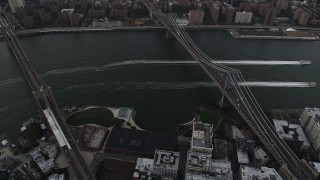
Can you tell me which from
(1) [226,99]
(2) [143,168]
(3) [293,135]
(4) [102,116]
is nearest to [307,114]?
(3) [293,135]

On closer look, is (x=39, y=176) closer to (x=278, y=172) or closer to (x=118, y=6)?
(x=278, y=172)

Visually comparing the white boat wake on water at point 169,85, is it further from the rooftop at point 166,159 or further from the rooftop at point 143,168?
the rooftop at point 143,168

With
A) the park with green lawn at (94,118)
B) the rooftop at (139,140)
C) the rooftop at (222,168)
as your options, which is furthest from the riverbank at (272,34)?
the rooftop at (222,168)

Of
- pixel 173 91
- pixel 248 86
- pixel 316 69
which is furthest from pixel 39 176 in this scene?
pixel 316 69

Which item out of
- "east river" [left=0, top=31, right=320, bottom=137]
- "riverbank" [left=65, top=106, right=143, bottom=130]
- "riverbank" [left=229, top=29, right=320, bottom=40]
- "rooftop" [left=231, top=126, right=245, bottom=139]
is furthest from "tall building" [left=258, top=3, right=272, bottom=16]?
"riverbank" [left=65, top=106, right=143, bottom=130]

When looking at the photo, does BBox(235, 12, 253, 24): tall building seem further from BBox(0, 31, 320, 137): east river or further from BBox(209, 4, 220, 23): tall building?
BBox(0, 31, 320, 137): east river

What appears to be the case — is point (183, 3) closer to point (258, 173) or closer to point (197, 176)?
point (258, 173)
